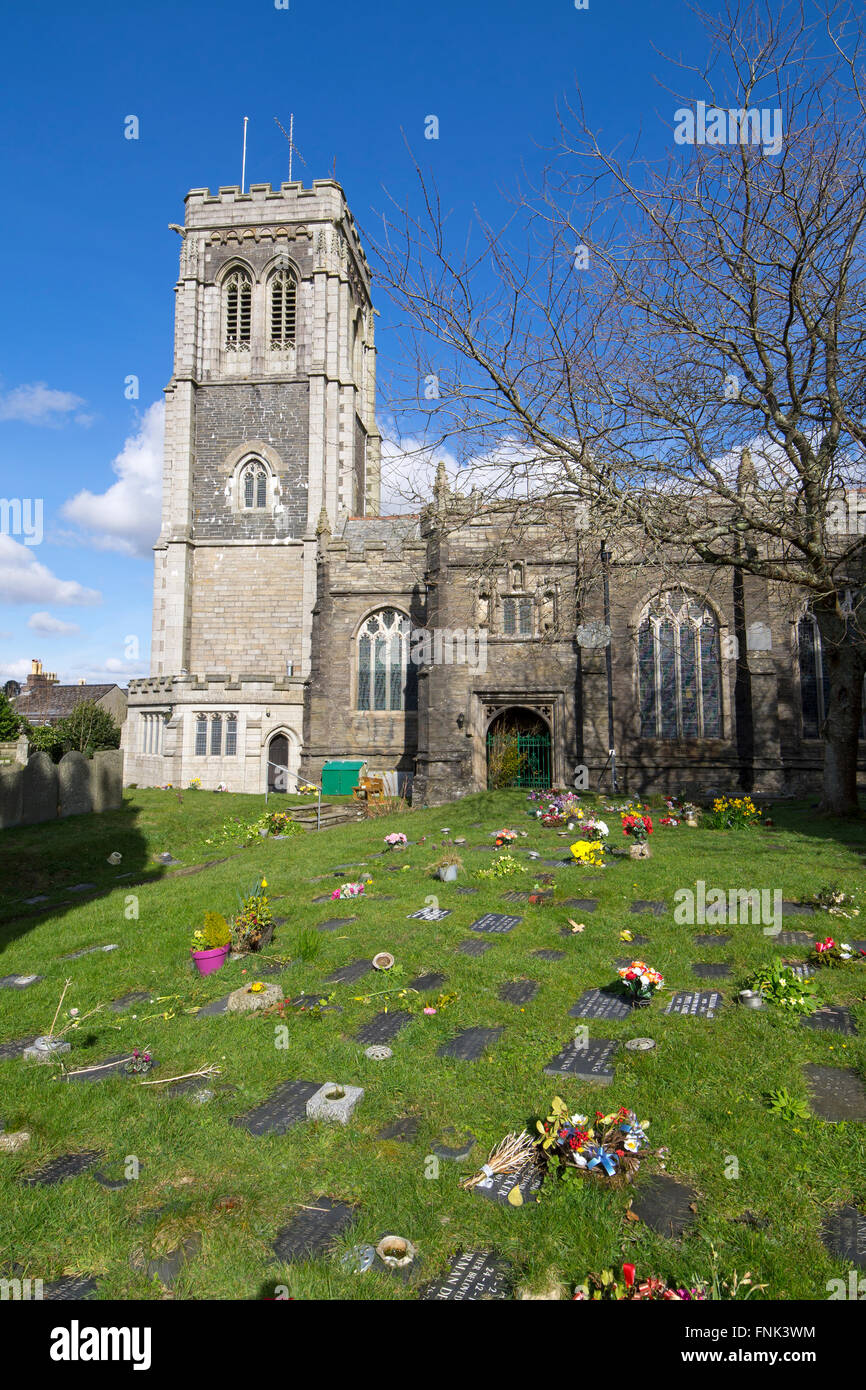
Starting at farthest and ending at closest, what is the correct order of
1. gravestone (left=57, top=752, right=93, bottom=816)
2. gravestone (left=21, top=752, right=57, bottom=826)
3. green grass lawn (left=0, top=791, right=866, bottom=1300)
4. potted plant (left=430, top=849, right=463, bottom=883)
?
gravestone (left=57, top=752, right=93, bottom=816) → gravestone (left=21, top=752, right=57, bottom=826) → potted plant (left=430, top=849, right=463, bottom=883) → green grass lawn (left=0, top=791, right=866, bottom=1300)

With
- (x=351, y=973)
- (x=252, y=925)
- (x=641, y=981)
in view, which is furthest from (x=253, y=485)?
(x=641, y=981)

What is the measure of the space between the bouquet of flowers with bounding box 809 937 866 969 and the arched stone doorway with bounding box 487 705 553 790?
1591cm

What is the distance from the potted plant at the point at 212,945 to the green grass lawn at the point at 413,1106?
16 centimetres

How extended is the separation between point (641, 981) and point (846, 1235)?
2.42 m

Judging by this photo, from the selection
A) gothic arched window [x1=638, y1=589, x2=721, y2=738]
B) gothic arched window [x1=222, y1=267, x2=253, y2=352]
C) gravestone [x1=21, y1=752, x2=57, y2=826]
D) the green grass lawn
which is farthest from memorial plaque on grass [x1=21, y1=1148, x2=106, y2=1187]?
gothic arched window [x1=222, y1=267, x2=253, y2=352]

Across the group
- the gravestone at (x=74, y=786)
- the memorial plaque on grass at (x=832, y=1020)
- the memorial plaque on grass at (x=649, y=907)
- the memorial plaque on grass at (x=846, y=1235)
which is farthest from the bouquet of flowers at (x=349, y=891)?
the gravestone at (x=74, y=786)

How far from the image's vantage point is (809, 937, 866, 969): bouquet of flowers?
616 centimetres

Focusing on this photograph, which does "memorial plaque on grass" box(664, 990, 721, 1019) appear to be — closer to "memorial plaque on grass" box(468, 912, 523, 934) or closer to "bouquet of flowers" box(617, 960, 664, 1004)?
"bouquet of flowers" box(617, 960, 664, 1004)

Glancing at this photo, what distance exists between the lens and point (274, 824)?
1752 centimetres

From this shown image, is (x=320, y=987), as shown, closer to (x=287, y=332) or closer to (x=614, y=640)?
(x=614, y=640)

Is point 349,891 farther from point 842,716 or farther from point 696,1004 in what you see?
point 842,716

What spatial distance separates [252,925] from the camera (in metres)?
7.84

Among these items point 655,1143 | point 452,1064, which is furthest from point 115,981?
point 655,1143

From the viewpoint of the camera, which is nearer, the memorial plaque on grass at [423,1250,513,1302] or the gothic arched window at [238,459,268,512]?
the memorial plaque on grass at [423,1250,513,1302]
